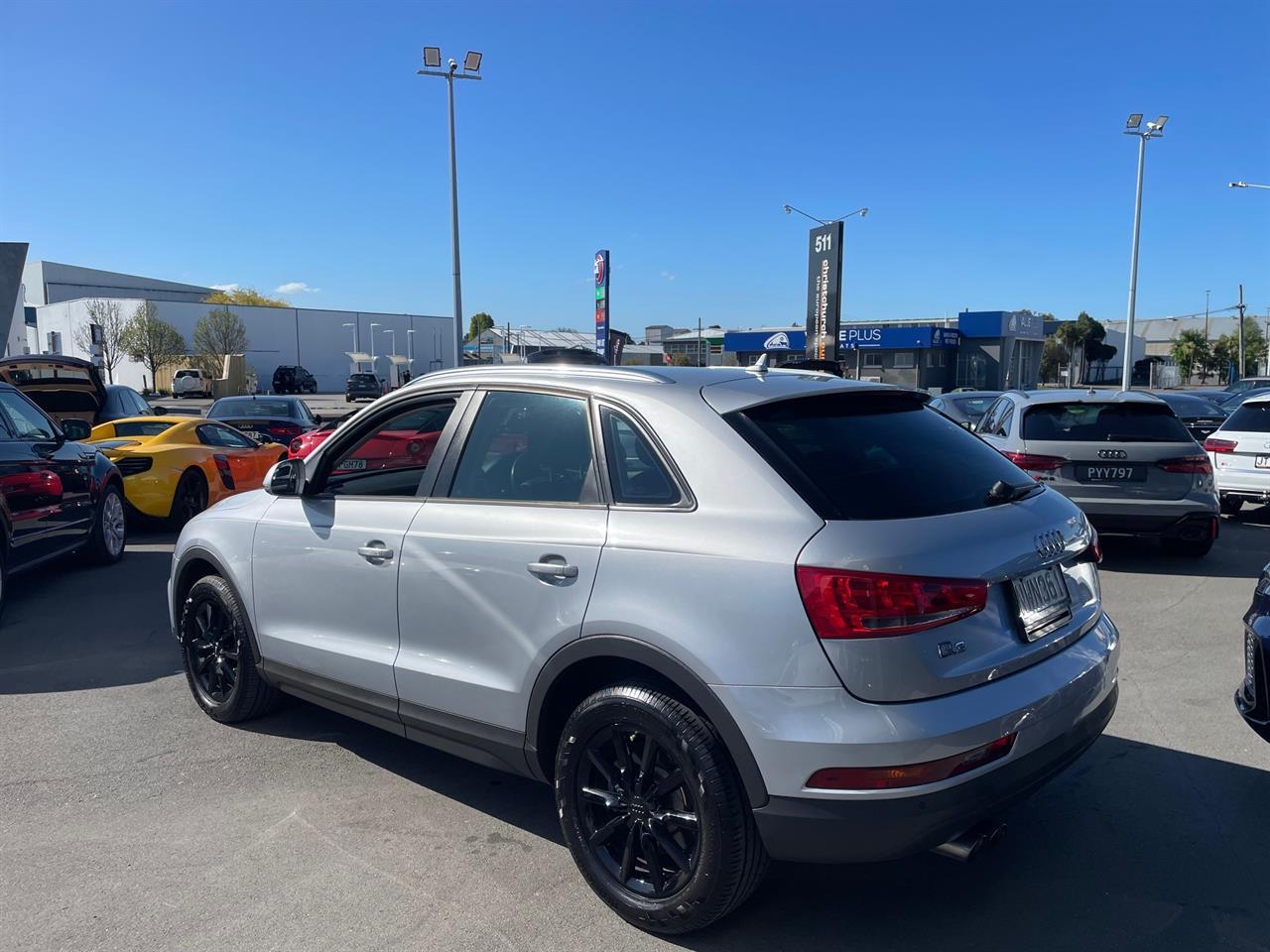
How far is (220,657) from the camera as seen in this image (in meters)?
4.83

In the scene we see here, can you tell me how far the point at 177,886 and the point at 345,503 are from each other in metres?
1.58

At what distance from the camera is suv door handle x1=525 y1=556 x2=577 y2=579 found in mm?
3131

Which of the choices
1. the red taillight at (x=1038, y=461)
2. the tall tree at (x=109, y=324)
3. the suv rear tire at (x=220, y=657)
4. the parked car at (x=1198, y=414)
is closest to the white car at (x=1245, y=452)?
the red taillight at (x=1038, y=461)

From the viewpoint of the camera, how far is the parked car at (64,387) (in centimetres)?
1330

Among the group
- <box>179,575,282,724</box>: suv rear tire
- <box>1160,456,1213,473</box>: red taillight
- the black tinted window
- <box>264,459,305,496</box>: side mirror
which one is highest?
the black tinted window

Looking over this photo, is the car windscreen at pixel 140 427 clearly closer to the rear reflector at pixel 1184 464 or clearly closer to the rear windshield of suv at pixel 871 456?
the rear windshield of suv at pixel 871 456

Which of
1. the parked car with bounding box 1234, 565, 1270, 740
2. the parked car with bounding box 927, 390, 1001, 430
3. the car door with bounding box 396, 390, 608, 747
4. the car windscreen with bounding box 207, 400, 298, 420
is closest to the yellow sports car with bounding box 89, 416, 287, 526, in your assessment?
the car windscreen with bounding box 207, 400, 298, 420

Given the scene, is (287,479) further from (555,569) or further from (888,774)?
(888,774)

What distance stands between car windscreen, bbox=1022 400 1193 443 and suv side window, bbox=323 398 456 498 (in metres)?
6.25

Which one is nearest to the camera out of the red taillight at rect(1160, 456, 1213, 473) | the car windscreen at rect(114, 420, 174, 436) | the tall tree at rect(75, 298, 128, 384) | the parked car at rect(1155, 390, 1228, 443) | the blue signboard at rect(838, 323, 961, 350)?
the red taillight at rect(1160, 456, 1213, 473)

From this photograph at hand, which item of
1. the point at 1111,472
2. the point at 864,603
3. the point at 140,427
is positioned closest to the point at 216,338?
the point at 140,427

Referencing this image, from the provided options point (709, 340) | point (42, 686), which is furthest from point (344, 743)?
point (709, 340)

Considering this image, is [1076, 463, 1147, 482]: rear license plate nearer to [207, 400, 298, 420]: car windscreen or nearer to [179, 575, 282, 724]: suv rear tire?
[179, 575, 282, 724]: suv rear tire

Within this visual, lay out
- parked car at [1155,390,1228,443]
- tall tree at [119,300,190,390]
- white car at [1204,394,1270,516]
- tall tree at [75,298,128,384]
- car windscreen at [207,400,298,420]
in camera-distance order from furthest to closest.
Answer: tall tree at [119,300,190,390]
tall tree at [75,298,128,384]
parked car at [1155,390,1228,443]
car windscreen at [207,400,298,420]
white car at [1204,394,1270,516]
